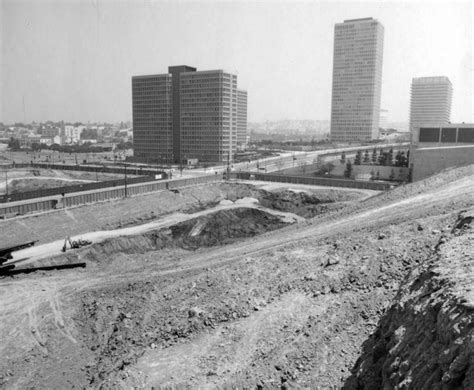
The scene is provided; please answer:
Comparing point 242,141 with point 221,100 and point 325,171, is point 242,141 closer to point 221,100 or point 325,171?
point 221,100

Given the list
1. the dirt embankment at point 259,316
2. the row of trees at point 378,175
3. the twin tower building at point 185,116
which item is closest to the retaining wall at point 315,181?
the row of trees at point 378,175

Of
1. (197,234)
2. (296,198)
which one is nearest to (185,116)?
(296,198)

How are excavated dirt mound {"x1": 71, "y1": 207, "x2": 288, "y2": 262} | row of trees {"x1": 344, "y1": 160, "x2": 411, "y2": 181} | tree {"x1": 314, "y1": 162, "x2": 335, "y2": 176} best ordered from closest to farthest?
excavated dirt mound {"x1": 71, "y1": 207, "x2": 288, "y2": 262}
row of trees {"x1": 344, "y1": 160, "x2": 411, "y2": 181}
tree {"x1": 314, "y1": 162, "x2": 335, "y2": 176}

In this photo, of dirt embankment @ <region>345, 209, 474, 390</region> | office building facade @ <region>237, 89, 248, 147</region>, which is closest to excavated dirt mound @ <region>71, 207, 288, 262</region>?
dirt embankment @ <region>345, 209, 474, 390</region>

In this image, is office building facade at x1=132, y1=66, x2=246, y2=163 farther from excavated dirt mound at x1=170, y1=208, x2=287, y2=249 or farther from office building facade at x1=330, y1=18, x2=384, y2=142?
office building facade at x1=330, y1=18, x2=384, y2=142

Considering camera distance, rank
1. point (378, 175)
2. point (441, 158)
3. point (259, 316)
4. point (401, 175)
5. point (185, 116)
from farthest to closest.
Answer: point (185, 116) → point (378, 175) → point (401, 175) → point (441, 158) → point (259, 316)

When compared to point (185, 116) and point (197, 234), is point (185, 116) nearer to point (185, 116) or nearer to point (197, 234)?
point (185, 116)
